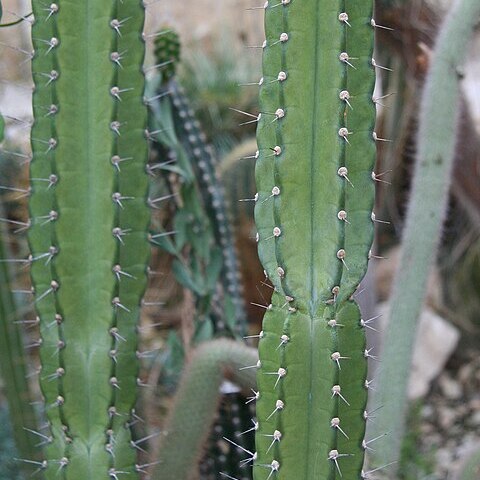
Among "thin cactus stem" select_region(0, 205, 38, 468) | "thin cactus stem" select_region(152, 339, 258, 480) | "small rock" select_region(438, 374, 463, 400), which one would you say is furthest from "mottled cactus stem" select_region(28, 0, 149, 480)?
"small rock" select_region(438, 374, 463, 400)

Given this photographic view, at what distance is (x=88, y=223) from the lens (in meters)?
1.61

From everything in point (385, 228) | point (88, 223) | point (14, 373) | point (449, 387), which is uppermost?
point (88, 223)

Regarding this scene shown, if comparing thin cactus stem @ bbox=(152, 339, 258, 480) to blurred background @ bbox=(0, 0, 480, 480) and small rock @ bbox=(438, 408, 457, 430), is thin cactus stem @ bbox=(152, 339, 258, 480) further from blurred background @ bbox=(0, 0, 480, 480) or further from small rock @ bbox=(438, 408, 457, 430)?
small rock @ bbox=(438, 408, 457, 430)

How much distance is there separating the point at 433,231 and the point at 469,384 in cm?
245

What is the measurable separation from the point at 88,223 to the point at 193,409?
0.57 m

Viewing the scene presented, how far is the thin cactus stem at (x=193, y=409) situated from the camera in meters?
1.95

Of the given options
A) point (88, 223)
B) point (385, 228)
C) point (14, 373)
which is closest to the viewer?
point (88, 223)

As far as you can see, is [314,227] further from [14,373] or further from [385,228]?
[385,228]

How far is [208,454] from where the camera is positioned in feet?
7.41

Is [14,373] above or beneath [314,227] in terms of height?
beneath

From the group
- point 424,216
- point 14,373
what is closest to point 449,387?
point 424,216

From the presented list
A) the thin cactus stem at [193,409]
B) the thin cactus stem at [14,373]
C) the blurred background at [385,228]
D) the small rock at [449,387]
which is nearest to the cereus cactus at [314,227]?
the thin cactus stem at [193,409]

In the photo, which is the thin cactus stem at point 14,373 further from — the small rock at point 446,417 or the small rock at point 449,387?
the small rock at point 449,387

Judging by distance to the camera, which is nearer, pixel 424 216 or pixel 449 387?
pixel 424 216
